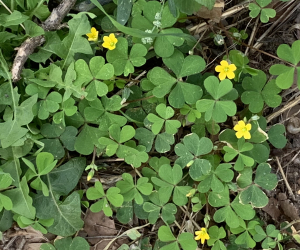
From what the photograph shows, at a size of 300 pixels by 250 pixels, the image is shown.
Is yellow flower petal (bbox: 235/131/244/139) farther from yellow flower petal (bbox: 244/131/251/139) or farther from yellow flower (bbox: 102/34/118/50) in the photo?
yellow flower (bbox: 102/34/118/50)

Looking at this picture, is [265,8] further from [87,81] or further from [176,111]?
[87,81]

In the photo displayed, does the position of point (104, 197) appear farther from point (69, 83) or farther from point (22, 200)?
point (69, 83)

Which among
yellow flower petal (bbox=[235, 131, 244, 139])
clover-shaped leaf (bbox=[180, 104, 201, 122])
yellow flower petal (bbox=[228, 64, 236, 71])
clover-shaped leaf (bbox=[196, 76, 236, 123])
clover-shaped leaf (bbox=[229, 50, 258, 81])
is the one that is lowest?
yellow flower petal (bbox=[235, 131, 244, 139])

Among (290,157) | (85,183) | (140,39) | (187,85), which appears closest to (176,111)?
(187,85)

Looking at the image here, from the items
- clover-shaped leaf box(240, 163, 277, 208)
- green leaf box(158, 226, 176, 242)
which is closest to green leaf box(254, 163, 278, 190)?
clover-shaped leaf box(240, 163, 277, 208)

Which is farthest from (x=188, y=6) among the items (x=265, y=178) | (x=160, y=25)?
(x=265, y=178)

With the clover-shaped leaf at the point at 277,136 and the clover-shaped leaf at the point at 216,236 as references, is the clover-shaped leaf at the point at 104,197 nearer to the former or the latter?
the clover-shaped leaf at the point at 216,236

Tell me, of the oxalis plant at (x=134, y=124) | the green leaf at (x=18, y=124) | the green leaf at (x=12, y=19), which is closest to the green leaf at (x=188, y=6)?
the oxalis plant at (x=134, y=124)
